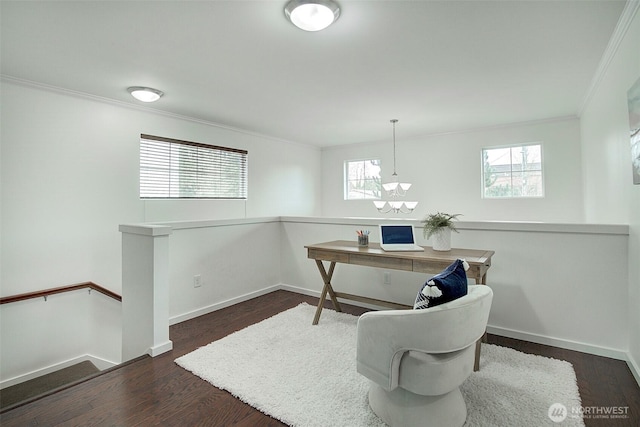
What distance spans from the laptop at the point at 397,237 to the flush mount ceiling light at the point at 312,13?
171 cm

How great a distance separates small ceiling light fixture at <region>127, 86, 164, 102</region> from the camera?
3.24 meters

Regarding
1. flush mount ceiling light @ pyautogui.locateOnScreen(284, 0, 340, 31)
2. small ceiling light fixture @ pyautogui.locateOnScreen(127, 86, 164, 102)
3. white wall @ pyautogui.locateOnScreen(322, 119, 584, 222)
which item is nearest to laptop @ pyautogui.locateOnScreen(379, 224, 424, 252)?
flush mount ceiling light @ pyautogui.locateOnScreen(284, 0, 340, 31)

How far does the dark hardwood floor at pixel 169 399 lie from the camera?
174 centimetres

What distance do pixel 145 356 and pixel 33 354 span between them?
1547 mm

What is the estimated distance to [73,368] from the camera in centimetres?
330

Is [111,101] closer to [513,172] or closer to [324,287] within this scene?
[324,287]

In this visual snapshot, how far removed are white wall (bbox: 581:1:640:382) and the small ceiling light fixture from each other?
3.96m

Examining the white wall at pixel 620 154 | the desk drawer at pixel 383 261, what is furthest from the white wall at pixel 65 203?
the white wall at pixel 620 154

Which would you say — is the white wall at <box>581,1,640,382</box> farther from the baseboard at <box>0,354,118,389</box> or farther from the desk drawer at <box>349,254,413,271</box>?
the baseboard at <box>0,354,118,389</box>

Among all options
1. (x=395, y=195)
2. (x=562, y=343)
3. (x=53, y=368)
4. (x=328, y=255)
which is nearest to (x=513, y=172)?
(x=395, y=195)

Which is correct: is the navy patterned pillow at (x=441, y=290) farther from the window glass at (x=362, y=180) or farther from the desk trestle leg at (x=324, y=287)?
the window glass at (x=362, y=180)

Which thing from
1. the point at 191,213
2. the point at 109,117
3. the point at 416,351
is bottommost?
the point at 416,351

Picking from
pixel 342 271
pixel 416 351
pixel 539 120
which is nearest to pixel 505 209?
pixel 539 120

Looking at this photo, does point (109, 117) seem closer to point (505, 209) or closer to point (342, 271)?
point (342, 271)
